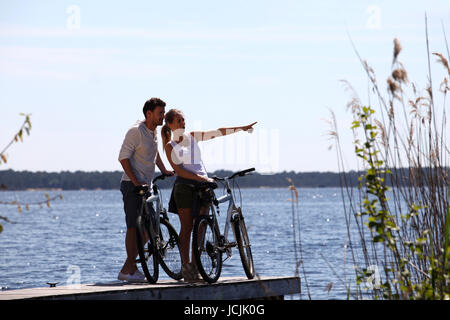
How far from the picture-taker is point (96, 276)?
17.7 m

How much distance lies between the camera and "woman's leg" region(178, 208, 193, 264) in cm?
658

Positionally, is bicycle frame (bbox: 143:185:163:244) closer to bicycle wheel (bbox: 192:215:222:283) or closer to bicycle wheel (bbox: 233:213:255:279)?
bicycle wheel (bbox: 192:215:222:283)

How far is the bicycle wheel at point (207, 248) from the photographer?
635 centimetres

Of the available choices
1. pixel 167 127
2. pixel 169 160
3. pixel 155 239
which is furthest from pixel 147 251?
pixel 167 127

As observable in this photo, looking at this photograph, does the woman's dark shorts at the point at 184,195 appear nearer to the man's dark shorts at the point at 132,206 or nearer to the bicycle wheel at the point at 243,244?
the man's dark shorts at the point at 132,206

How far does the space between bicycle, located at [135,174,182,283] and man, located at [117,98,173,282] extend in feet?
0.49

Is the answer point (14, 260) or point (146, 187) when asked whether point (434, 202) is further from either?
point (14, 260)

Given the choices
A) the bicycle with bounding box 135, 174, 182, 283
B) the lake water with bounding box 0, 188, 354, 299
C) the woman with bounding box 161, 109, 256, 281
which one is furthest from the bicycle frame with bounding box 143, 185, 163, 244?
the lake water with bounding box 0, 188, 354, 299

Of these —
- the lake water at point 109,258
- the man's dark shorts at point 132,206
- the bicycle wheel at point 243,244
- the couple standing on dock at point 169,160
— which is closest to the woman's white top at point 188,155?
the couple standing on dock at point 169,160

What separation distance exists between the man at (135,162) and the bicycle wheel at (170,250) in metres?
0.24

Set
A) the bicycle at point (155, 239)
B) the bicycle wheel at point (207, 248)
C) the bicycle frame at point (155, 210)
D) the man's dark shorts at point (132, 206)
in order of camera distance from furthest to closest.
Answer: the man's dark shorts at point (132, 206) < the bicycle frame at point (155, 210) < the bicycle at point (155, 239) < the bicycle wheel at point (207, 248)

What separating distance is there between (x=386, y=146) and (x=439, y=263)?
63.9 inches
